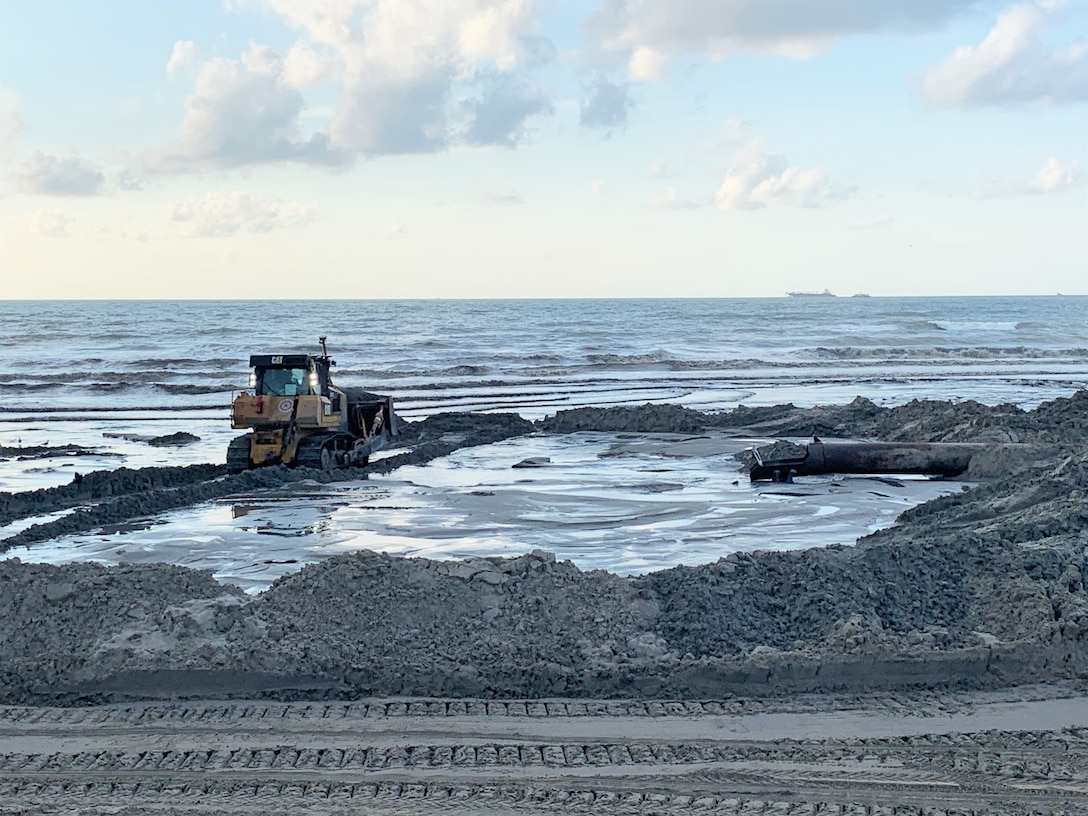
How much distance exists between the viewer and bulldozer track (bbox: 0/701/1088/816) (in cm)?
586

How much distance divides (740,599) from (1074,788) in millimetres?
3219

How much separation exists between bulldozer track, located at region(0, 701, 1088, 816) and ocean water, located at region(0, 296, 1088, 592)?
428 centimetres

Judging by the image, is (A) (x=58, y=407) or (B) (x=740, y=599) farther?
(A) (x=58, y=407)

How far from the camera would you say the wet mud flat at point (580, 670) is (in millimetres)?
6055

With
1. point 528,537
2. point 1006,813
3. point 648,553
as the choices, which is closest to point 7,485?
point 528,537

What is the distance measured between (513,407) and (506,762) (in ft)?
81.8

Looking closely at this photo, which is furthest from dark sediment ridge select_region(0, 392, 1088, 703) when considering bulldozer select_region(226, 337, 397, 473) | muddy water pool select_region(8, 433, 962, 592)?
bulldozer select_region(226, 337, 397, 473)

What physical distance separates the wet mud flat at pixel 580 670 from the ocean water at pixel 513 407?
106 inches

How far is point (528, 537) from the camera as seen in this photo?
526 inches

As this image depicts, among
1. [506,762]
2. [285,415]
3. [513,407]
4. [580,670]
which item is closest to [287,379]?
[285,415]

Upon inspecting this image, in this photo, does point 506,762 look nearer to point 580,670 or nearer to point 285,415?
point 580,670

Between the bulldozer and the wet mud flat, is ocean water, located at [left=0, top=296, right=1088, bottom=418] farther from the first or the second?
the wet mud flat

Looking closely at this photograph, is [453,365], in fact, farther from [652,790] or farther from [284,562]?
[652,790]

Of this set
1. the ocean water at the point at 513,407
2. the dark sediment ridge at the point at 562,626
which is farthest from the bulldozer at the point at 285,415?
the dark sediment ridge at the point at 562,626
